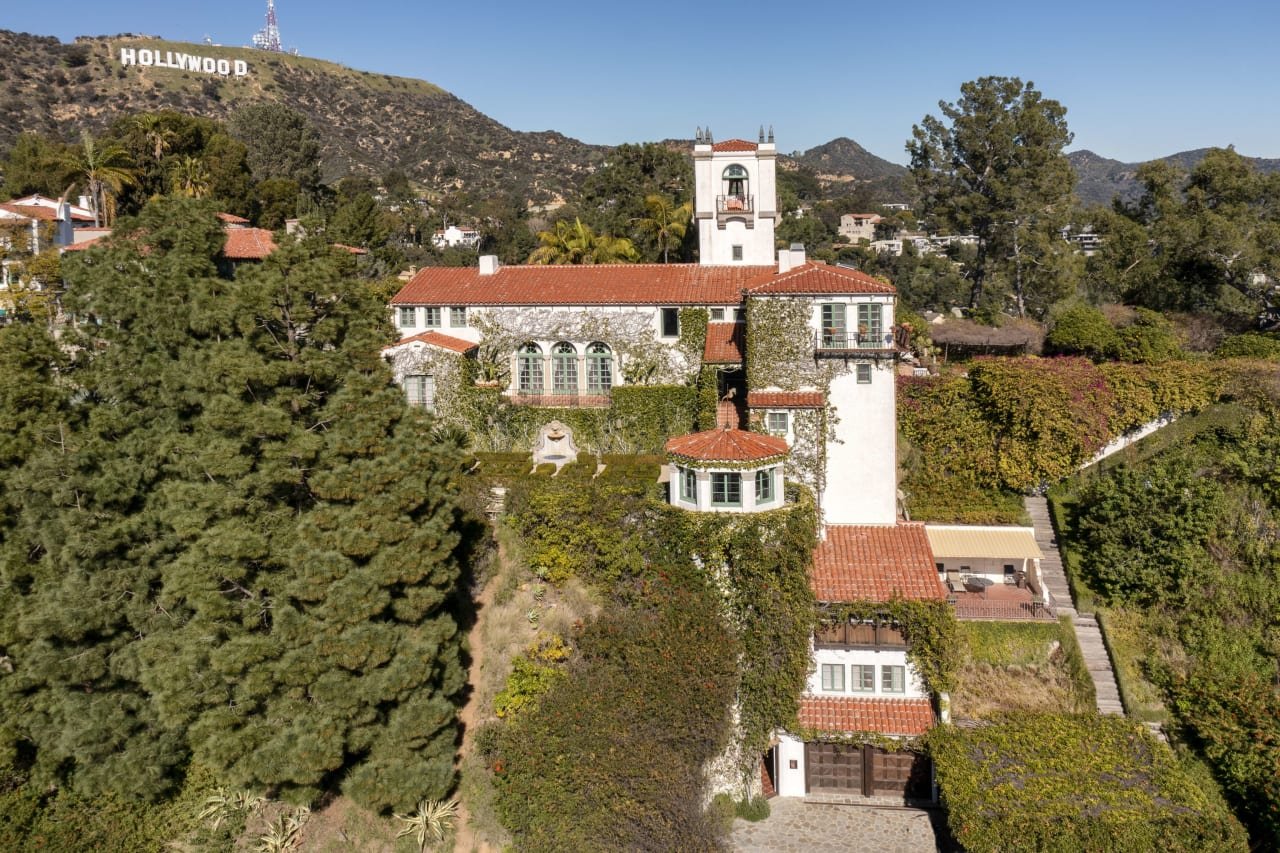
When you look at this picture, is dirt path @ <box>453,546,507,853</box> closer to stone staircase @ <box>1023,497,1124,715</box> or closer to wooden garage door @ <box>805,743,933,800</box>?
wooden garage door @ <box>805,743,933,800</box>

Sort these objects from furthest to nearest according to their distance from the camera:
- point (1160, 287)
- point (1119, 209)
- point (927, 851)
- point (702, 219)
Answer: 1. point (1119, 209)
2. point (1160, 287)
3. point (702, 219)
4. point (927, 851)

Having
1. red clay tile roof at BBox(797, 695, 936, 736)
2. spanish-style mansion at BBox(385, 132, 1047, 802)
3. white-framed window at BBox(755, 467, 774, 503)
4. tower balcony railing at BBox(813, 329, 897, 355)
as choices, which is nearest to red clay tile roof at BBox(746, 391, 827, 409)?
spanish-style mansion at BBox(385, 132, 1047, 802)

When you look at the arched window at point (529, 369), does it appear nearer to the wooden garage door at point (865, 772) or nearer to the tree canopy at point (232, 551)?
the tree canopy at point (232, 551)

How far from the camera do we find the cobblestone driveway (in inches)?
854

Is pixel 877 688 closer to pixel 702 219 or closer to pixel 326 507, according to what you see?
pixel 326 507

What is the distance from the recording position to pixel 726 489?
78.6 ft

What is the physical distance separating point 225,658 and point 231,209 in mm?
42931

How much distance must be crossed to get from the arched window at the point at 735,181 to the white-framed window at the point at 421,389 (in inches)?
605

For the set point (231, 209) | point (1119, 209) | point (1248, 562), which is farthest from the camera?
point (231, 209)

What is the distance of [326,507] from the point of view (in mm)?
19672

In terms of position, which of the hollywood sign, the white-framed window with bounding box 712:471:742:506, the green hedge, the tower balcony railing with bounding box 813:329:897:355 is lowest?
the green hedge

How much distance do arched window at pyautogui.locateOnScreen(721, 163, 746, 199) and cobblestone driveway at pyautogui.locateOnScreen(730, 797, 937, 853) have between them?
25.2 m

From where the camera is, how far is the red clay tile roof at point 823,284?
27125 mm

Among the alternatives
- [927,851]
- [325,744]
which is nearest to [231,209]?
[325,744]
